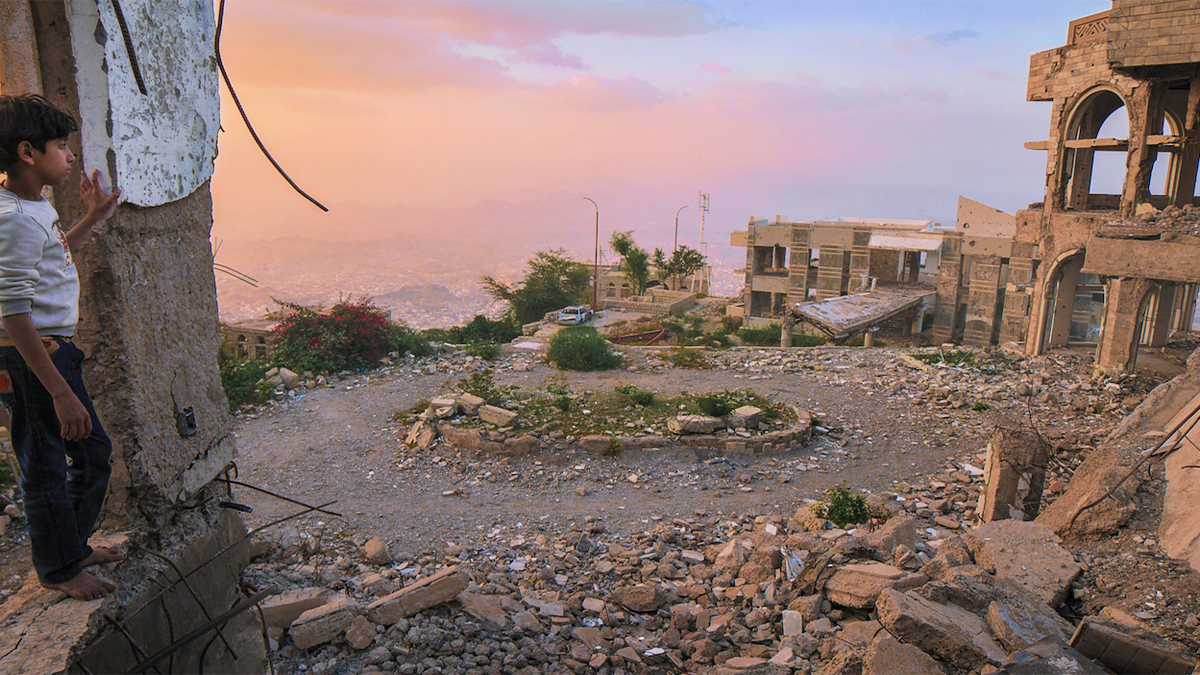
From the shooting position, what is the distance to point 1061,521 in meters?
5.39

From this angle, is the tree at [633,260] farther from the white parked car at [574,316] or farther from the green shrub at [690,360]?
the green shrub at [690,360]

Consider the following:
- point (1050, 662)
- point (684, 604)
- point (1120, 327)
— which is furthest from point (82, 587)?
point (1120, 327)

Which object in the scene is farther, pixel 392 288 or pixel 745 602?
pixel 392 288

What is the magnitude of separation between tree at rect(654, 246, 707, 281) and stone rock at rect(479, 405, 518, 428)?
31.3 m

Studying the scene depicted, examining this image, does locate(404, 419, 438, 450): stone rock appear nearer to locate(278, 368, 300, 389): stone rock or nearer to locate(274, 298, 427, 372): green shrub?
locate(278, 368, 300, 389): stone rock

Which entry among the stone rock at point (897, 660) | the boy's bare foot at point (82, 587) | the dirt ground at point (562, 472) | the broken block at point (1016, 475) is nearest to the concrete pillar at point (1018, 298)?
the dirt ground at point (562, 472)

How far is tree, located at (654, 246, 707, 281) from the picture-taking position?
3922cm

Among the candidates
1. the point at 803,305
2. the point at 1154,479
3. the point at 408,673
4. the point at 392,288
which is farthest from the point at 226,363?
the point at 392,288

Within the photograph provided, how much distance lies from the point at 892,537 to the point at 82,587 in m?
4.93

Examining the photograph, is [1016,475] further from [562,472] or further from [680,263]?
[680,263]

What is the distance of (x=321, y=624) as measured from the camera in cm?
357

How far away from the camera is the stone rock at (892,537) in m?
4.93

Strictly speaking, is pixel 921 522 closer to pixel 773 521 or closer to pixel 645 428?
pixel 773 521

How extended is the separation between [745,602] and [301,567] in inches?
125
